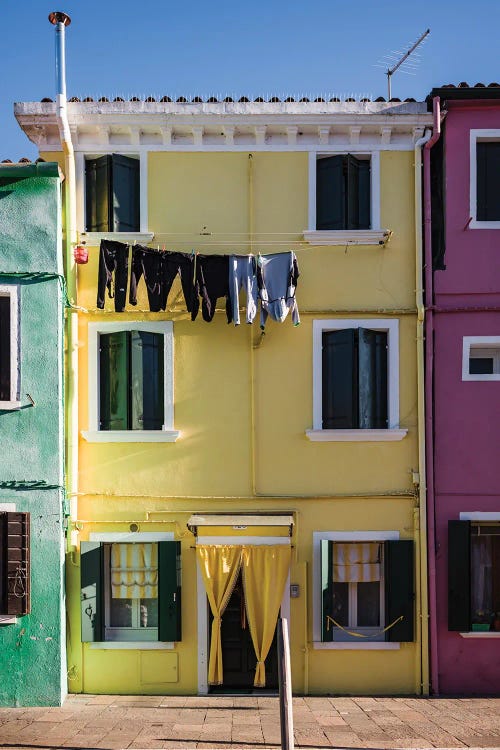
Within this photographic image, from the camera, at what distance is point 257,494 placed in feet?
37.2

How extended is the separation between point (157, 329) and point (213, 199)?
7.32 feet

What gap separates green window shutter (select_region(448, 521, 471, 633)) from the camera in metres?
11.0

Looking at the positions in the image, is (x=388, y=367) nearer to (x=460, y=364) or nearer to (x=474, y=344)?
(x=460, y=364)

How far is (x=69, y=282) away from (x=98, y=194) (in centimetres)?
148

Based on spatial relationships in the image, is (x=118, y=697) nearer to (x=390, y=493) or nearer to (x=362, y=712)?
(x=362, y=712)

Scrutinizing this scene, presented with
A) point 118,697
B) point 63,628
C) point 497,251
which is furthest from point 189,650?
point 497,251

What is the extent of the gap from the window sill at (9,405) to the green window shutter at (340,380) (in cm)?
463

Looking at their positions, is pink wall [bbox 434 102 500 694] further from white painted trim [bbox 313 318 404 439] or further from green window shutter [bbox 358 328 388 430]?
green window shutter [bbox 358 328 388 430]

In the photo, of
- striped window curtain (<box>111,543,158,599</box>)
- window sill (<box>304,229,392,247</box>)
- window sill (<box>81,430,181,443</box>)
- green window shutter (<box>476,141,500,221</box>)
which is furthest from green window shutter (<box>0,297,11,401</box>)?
green window shutter (<box>476,141,500,221</box>)

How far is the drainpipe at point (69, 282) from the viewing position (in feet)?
36.6

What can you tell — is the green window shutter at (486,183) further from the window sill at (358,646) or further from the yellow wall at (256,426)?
the window sill at (358,646)

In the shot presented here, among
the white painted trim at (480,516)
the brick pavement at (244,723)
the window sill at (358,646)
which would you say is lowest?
the brick pavement at (244,723)

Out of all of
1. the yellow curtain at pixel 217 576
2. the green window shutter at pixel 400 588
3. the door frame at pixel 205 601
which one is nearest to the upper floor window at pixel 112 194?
the door frame at pixel 205 601

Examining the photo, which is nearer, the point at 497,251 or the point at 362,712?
the point at 362,712
